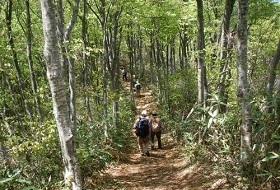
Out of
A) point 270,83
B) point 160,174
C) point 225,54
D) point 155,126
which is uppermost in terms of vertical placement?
point 225,54

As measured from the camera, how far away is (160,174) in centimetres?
1009

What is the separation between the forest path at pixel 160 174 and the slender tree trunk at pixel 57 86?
3.61m

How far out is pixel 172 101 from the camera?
66.3 ft

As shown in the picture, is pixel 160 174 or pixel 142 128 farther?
pixel 142 128

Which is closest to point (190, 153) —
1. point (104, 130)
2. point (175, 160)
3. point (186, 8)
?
point (175, 160)

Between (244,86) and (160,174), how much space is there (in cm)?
492

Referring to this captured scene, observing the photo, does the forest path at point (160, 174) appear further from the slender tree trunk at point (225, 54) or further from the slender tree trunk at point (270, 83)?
the slender tree trunk at point (270, 83)

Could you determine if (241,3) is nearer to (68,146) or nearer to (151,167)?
(68,146)

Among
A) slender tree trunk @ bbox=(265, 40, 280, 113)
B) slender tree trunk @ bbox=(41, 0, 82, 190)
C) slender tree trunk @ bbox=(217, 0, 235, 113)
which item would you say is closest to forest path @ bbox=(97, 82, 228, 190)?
slender tree trunk @ bbox=(217, 0, 235, 113)

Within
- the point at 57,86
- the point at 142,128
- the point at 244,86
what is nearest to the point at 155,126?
the point at 142,128

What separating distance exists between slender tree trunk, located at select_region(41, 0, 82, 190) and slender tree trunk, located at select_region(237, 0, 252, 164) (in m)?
3.37

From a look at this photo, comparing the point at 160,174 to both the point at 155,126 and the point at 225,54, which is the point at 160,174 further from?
the point at 225,54

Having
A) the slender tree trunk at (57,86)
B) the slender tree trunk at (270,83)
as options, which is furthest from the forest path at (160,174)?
the slender tree trunk at (57,86)

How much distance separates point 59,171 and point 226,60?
17.2ft
